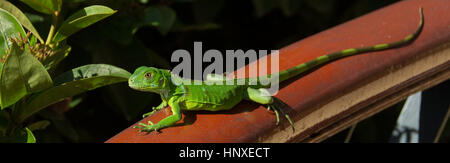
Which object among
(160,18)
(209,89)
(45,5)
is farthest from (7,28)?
(160,18)

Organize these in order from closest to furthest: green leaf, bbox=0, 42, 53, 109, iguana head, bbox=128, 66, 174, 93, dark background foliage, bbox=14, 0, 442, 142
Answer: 1. green leaf, bbox=0, 42, 53, 109
2. iguana head, bbox=128, 66, 174, 93
3. dark background foliage, bbox=14, 0, 442, 142

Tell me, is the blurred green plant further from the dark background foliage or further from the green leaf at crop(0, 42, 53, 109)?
the dark background foliage

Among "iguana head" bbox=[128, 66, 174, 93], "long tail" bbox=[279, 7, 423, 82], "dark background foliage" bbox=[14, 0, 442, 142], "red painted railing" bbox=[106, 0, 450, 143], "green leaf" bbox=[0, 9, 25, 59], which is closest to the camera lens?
"red painted railing" bbox=[106, 0, 450, 143]

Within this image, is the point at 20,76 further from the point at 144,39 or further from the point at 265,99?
the point at 144,39

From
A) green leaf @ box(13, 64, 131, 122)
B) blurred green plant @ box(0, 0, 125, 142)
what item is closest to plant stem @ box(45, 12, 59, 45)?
blurred green plant @ box(0, 0, 125, 142)

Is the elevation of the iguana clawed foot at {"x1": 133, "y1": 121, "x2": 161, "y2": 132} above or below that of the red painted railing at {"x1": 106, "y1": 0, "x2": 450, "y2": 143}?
below
